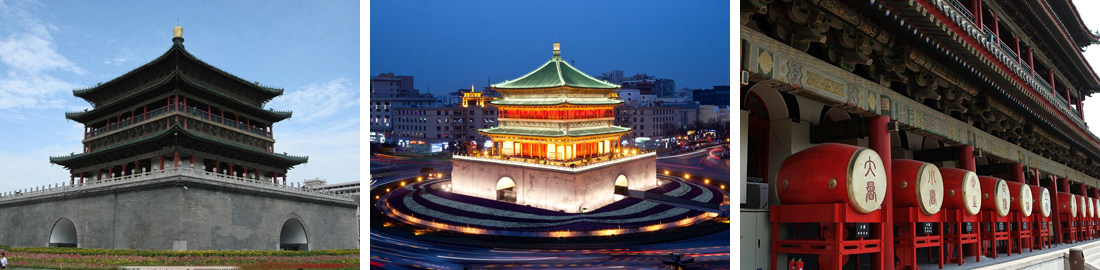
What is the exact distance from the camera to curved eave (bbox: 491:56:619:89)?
5.64m

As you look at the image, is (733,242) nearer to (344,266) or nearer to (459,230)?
(459,230)

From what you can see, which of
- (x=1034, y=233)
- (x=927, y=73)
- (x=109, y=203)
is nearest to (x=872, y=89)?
(x=927, y=73)

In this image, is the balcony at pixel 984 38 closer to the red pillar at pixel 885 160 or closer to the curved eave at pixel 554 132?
the red pillar at pixel 885 160

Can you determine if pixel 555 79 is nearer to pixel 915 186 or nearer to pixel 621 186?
pixel 621 186

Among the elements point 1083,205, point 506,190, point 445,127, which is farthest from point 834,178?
point 1083,205

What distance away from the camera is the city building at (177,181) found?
1196 cm

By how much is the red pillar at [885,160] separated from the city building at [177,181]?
1237cm

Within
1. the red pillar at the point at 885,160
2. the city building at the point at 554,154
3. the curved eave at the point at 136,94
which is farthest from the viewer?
the curved eave at the point at 136,94

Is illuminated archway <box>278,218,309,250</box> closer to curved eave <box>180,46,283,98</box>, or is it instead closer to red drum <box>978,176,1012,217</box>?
curved eave <box>180,46,283,98</box>

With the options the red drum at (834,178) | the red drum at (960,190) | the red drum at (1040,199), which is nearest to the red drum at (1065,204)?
the red drum at (1040,199)

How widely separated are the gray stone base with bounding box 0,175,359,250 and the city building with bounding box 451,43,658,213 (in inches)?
358

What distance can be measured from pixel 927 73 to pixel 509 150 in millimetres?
5579

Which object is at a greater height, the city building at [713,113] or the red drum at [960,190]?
the city building at [713,113]

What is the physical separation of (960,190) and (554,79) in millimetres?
6148
